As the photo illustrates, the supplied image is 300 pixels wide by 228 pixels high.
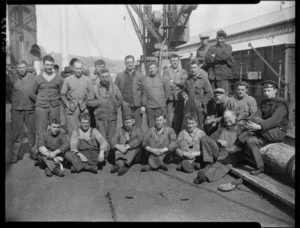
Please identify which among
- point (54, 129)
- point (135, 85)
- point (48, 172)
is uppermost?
point (135, 85)

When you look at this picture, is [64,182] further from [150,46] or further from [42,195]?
[150,46]

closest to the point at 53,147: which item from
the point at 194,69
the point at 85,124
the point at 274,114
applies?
the point at 85,124

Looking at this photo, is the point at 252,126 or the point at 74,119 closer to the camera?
the point at 252,126

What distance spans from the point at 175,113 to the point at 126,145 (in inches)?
73.5

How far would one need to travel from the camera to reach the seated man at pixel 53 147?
4.93 m

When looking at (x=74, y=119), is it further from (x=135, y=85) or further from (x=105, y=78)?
(x=135, y=85)

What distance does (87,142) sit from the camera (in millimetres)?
5109

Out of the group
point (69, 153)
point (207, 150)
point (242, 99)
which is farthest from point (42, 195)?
point (242, 99)

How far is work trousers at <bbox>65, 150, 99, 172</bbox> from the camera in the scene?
493 cm

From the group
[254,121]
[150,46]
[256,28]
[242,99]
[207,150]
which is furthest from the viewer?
[256,28]

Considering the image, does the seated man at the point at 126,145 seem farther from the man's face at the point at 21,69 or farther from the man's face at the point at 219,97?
the man's face at the point at 21,69

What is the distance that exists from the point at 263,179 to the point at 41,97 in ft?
13.5

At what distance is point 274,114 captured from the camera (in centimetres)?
435

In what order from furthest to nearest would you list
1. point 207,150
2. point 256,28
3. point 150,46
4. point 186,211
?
point 256,28
point 150,46
point 207,150
point 186,211
